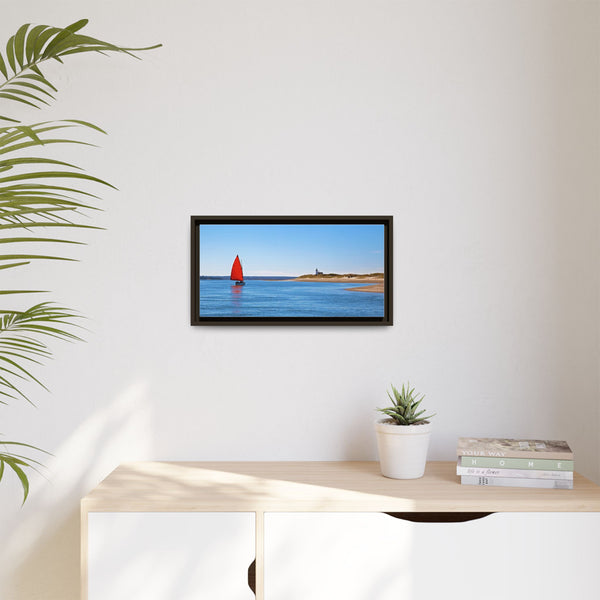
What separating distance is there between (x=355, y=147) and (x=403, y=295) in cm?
52

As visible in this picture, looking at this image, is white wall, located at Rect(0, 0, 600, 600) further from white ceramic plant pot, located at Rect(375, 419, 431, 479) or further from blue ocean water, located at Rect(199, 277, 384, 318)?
white ceramic plant pot, located at Rect(375, 419, 431, 479)

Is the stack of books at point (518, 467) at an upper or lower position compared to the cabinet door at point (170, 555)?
upper

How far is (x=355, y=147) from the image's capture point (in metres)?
1.97

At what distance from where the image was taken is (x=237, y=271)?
198 centimetres

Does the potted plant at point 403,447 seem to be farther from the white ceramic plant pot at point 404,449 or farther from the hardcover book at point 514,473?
the hardcover book at point 514,473

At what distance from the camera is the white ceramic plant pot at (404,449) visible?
67.6 inches

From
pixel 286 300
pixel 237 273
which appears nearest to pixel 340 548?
pixel 286 300

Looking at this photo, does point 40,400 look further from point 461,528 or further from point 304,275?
point 461,528

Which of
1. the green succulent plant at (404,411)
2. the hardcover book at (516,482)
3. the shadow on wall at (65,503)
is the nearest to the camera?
the hardcover book at (516,482)

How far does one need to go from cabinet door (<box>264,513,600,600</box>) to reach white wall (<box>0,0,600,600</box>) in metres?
0.45

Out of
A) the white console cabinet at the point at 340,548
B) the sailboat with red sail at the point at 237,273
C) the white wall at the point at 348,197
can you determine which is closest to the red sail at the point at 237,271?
the sailboat with red sail at the point at 237,273

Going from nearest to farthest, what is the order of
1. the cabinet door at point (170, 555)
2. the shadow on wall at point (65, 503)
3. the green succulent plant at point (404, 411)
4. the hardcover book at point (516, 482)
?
1. the cabinet door at point (170, 555)
2. the hardcover book at point (516, 482)
3. the green succulent plant at point (404, 411)
4. the shadow on wall at point (65, 503)

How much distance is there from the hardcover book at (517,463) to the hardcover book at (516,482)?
3 cm

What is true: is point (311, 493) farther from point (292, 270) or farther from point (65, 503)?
point (65, 503)
